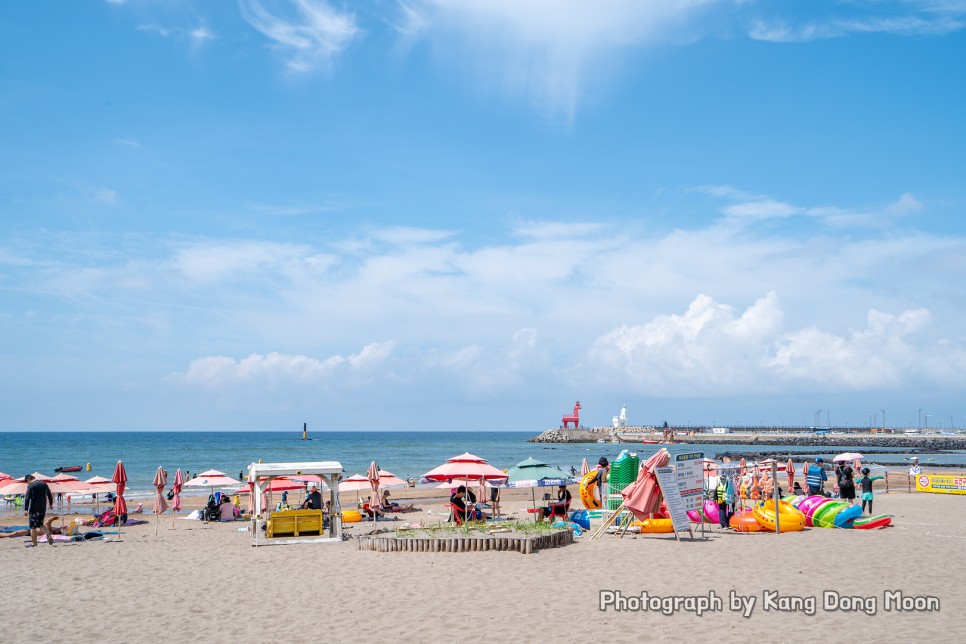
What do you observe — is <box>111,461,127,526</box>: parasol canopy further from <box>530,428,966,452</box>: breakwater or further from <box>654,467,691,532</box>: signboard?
<box>530,428,966,452</box>: breakwater

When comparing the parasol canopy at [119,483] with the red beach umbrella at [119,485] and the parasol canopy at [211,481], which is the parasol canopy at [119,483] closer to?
the red beach umbrella at [119,485]

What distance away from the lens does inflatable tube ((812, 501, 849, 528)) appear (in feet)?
54.1

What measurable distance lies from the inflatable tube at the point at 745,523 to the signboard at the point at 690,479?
60.6 inches

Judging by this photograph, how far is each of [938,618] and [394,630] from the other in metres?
5.82

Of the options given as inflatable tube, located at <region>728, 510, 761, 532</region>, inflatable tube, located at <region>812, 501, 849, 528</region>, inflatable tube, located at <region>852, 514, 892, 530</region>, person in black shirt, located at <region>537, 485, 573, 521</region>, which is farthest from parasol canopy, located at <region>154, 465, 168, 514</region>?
inflatable tube, located at <region>852, 514, 892, 530</region>

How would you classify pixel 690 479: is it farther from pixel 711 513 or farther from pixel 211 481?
pixel 211 481

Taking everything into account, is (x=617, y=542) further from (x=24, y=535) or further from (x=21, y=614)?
(x=24, y=535)

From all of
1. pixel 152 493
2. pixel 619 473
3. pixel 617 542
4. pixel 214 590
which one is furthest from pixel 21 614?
pixel 152 493

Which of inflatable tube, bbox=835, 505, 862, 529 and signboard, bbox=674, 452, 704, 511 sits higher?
signboard, bbox=674, 452, 704, 511

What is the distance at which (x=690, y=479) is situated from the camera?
15016mm

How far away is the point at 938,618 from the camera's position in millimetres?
8156

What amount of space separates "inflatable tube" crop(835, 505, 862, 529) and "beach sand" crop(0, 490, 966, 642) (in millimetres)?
710

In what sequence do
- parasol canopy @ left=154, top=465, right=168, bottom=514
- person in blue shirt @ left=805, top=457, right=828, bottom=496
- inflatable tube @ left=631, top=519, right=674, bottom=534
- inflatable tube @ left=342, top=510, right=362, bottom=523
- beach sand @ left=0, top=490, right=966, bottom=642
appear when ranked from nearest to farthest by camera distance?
beach sand @ left=0, top=490, right=966, bottom=642 → inflatable tube @ left=631, top=519, right=674, bottom=534 → parasol canopy @ left=154, top=465, right=168, bottom=514 → inflatable tube @ left=342, top=510, right=362, bottom=523 → person in blue shirt @ left=805, top=457, right=828, bottom=496

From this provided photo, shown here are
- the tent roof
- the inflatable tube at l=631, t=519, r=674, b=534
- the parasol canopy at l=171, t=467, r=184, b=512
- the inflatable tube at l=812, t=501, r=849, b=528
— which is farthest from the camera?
the parasol canopy at l=171, t=467, r=184, b=512
